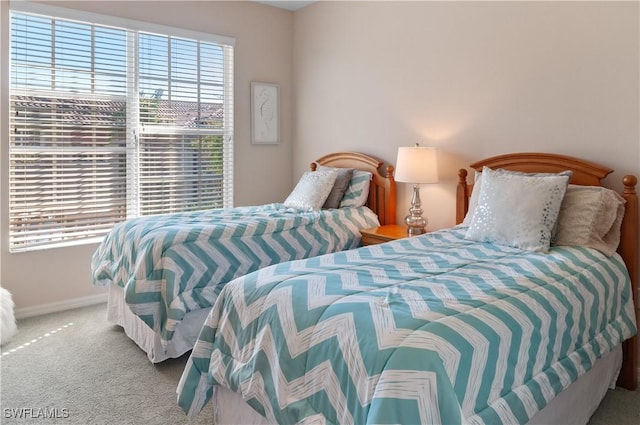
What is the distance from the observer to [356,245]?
3.57 metres

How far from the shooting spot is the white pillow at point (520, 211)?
240cm

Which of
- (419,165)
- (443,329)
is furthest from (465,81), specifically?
(443,329)

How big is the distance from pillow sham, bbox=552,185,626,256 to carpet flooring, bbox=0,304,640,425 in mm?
806

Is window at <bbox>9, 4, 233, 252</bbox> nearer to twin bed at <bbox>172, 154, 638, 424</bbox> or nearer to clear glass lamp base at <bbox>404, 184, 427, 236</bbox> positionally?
clear glass lamp base at <bbox>404, 184, 427, 236</bbox>

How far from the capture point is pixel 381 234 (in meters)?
3.37

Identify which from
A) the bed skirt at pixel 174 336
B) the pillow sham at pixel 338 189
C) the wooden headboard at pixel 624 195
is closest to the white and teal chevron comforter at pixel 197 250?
the bed skirt at pixel 174 336

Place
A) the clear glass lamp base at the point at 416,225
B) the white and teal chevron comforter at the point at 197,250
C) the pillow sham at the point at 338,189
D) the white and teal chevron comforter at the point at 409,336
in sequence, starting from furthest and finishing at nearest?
1. the pillow sham at the point at 338,189
2. the clear glass lamp base at the point at 416,225
3. the white and teal chevron comforter at the point at 197,250
4. the white and teal chevron comforter at the point at 409,336

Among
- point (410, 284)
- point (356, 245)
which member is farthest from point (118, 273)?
point (410, 284)

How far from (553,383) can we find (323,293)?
2.85 feet

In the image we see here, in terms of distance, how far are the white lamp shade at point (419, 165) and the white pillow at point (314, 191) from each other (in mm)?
695

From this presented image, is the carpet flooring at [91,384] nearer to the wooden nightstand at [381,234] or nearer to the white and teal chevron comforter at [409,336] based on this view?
the white and teal chevron comforter at [409,336]

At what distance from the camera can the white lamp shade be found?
3.26 m

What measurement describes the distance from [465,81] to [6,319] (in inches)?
135

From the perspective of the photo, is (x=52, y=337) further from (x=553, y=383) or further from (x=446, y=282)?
(x=553, y=383)
